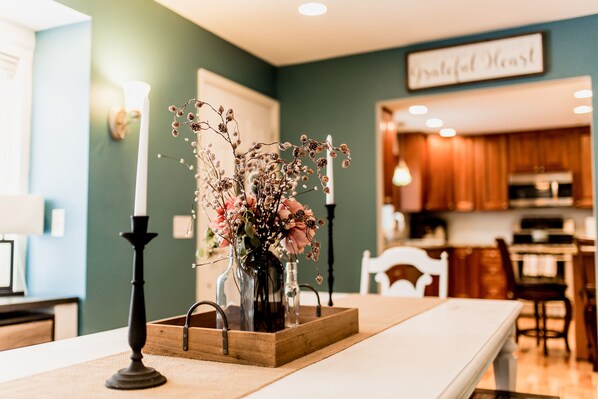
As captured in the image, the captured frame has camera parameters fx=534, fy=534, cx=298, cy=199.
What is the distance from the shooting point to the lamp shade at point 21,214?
7.82 feet

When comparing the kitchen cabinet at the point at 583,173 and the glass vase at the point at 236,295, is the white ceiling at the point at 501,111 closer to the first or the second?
the kitchen cabinet at the point at 583,173

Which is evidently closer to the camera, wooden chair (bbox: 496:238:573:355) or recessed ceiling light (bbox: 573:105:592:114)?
wooden chair (bbox: 496:238:573:355)

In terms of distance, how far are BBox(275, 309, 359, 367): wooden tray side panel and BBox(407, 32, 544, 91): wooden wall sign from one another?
255 cm

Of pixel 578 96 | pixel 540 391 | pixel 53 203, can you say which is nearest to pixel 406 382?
pixel 53 203

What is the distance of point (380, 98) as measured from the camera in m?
3.88

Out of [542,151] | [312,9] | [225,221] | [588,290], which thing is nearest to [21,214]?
[225,221]

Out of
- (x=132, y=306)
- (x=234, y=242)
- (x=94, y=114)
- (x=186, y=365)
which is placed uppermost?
(x=94, y=114)

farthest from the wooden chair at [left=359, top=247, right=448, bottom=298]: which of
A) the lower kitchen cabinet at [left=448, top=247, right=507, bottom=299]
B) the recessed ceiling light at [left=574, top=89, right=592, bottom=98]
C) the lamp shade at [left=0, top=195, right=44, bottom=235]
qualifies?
the lower kitchen cabinet at [left=448, top=247, right=507, bottom=299]

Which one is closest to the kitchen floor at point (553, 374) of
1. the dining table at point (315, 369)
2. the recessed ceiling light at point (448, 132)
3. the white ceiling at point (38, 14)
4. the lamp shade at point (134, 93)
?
the dining table at point (315, 369)

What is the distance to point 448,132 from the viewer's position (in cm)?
674

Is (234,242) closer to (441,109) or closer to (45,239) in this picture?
(45,239)

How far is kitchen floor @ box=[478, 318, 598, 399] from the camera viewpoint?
3332 mm

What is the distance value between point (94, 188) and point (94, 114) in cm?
36

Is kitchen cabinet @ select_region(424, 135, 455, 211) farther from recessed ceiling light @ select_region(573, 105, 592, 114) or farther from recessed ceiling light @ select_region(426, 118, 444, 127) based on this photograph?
recessed ceiling light @ select_region(573, 105, 592, 114)
